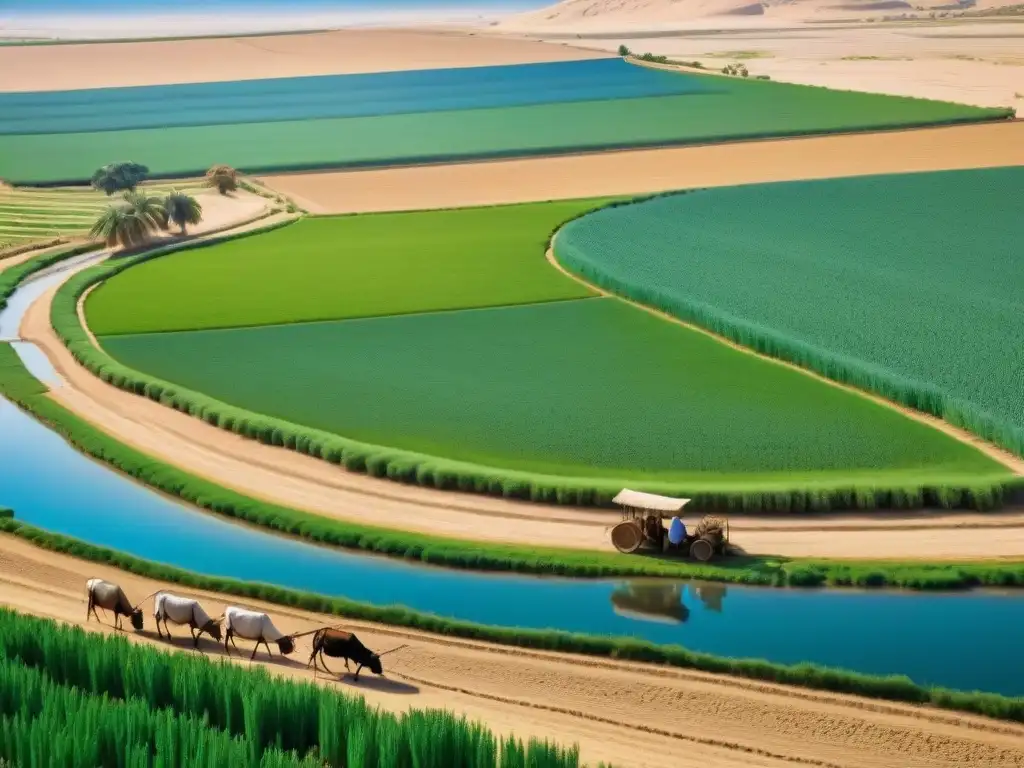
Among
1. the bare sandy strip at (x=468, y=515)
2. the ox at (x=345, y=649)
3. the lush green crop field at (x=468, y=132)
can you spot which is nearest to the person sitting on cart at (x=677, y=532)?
the bare sandy strip at (x=468, y=515)

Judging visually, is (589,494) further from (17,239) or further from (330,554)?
(17,239)

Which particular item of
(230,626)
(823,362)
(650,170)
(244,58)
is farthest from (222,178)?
(244,58)

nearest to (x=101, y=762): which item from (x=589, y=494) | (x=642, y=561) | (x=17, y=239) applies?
(x=642, y=561)

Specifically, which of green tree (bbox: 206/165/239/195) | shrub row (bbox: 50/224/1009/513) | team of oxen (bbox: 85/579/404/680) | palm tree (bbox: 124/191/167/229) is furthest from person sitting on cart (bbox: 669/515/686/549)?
green tree (bbox: 206/165/239/195)

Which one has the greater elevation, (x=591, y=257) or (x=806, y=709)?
(x=591, y=257)

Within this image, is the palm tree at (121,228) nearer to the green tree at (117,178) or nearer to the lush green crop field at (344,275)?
the lush green crop field at (344,275)

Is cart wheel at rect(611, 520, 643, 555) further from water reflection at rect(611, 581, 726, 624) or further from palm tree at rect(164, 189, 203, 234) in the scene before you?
palm tree at rect(164, 189, 203, 234)
